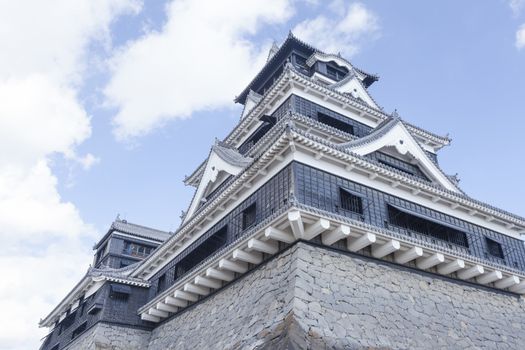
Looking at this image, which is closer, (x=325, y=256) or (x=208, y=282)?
(x=325, y=256)

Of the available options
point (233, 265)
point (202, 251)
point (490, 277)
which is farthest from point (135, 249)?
point (490, 277)

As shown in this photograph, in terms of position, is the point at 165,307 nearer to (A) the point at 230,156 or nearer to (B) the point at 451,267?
(A) the point at 230,156

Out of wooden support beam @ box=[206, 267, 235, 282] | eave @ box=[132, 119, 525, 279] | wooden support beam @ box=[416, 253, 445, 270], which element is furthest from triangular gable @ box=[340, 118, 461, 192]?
wooden support beam @ box=[206, 267, 235, 282]

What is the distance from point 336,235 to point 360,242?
85 cm

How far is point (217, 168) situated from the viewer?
716 inches

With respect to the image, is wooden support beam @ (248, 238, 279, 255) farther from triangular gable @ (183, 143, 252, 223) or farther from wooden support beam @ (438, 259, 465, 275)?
wooden support beam @ (438, 259, 465, 275)

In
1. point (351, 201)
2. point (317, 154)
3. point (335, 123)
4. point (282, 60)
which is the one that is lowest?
point (351, 201)

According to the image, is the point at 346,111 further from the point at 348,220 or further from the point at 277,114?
the point at 348,220

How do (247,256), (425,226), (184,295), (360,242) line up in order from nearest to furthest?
(360,242), (247,256), (425,226), (184,295)

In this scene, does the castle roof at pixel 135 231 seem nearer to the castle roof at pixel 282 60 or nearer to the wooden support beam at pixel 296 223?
the castle roof at pixel 282 60

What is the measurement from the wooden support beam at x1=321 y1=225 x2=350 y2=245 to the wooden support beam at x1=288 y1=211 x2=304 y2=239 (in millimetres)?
758

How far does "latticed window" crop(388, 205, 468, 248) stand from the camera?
13656 mm

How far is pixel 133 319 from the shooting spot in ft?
63.9

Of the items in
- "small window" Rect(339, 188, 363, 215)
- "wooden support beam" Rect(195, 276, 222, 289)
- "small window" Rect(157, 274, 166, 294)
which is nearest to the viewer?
"small window" Rect(339, 188, 363, 215)
